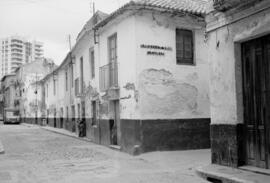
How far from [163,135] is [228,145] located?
14.8 feet

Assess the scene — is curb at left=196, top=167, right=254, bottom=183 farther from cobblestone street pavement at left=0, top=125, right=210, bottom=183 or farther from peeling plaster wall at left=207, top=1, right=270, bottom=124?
peeling plaster wall at left=207, top=1, right=270, bottom=124

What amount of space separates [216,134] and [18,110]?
52.1 metres

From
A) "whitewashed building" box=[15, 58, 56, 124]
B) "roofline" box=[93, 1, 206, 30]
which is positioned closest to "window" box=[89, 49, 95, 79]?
"roofline" box=[93, 1, 206, 30]

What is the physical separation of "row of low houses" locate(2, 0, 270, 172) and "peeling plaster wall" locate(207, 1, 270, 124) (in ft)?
0.08

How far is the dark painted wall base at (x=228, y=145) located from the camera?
333 inches

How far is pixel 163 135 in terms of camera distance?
13.1m

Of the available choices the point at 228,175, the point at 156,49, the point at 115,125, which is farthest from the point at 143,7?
the point at 228,175

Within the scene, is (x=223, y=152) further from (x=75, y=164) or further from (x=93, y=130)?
(x=93, y=130)

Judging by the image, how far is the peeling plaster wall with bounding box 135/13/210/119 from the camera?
1302 centimetres

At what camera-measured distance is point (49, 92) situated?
37.7m

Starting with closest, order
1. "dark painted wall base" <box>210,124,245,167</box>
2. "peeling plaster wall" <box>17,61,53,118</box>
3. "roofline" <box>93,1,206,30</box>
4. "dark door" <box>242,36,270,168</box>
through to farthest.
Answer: "dark door" <box>242,36,270,168</box>, "dark painted wall base" <box>210,124,245,167</box>, "roofline" <box>93,1,206,30</box>, "peeling plaster wall" <box>17,61,53,118</box>

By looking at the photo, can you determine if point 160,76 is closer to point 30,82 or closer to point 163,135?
point 163,135

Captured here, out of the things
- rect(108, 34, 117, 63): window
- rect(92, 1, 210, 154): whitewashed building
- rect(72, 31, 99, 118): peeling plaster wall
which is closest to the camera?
rect(92, 1, 210, 154): whitewashed building

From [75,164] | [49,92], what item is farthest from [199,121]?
[49,92]
